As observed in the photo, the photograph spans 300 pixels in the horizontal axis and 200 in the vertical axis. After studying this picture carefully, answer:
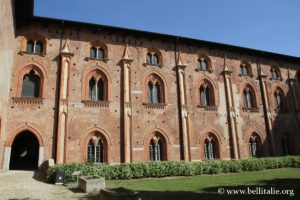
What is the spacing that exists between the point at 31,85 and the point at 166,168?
1135 centimetres

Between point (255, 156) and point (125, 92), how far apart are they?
13.8m

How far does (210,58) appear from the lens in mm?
24500

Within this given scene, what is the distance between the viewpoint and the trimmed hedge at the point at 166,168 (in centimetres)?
1483

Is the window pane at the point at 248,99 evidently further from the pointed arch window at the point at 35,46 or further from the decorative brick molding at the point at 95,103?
the pointed arch window at the point at 35,46

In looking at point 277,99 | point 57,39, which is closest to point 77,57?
point 57,39

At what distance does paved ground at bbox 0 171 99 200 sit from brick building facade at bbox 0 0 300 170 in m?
2.41

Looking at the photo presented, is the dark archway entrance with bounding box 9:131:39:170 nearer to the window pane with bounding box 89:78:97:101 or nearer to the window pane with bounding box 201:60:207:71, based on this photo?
the window pane with bounding box 89:78:97:101

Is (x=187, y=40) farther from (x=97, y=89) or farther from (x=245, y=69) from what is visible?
(x=97, y=89)

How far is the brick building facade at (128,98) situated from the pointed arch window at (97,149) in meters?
0.07

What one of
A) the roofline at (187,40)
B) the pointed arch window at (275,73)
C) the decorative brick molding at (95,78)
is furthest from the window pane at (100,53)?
the pointed arch window at (275,73)

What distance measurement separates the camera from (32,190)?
1177 cm

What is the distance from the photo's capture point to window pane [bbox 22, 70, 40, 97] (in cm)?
1819

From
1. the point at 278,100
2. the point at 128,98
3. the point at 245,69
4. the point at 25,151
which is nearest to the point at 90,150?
the point at 128,98

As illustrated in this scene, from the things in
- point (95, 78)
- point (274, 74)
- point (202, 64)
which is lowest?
point (95, 78)
